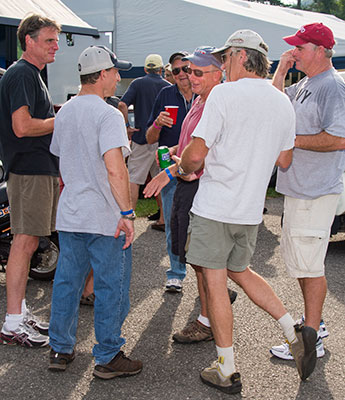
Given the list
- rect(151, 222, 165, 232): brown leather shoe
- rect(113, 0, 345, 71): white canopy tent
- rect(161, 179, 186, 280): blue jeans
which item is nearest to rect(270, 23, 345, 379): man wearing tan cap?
rect(161, 179, 186, 280): blue jeans

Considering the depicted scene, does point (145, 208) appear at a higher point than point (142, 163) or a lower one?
lower

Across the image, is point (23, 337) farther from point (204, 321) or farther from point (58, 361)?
point (204, 321)

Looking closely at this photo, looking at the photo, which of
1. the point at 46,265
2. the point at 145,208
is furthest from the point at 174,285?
the point at 145,208

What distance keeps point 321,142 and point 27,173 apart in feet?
6.50

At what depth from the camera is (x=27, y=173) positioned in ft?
12.5

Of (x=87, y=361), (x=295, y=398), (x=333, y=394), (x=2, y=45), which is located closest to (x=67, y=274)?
(x=87, y=361)

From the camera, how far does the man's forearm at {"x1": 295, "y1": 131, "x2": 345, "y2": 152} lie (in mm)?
3424

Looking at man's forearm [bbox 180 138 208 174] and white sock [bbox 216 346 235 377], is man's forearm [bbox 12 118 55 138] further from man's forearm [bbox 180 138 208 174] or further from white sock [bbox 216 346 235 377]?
white sock [bbox 216 346 235 377]

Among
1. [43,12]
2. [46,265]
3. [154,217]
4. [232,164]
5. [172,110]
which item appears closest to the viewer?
[232,164]

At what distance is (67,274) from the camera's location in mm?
3332

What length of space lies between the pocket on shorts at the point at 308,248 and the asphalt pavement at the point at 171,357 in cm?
64

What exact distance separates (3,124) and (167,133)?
5.44 ft

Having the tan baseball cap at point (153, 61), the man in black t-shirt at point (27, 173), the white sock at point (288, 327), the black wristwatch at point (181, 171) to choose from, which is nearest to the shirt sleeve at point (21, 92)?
the man in black t-shirt at point (27, 173)

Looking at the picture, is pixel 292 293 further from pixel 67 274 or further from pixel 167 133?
pixel 67 274
